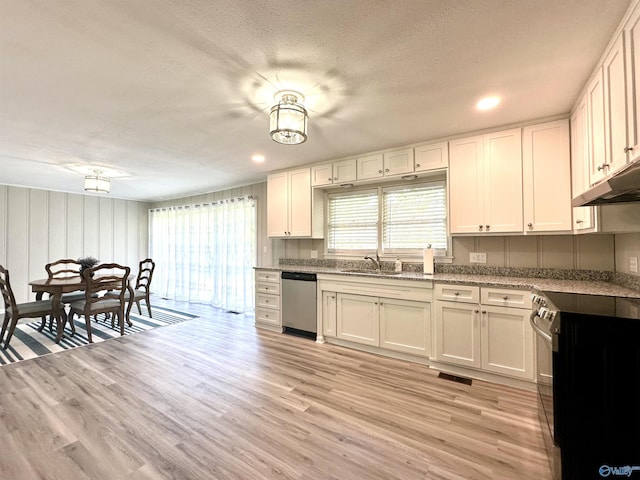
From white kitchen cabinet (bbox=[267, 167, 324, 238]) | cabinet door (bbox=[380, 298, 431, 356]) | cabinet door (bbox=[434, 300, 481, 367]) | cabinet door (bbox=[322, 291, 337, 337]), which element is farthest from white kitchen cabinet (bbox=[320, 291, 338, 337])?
cabinet door (bbox=[434, 300, 481, 367])

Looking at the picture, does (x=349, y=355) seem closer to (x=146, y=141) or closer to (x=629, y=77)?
(x=629, y=77)

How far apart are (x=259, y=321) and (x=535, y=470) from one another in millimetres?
3441

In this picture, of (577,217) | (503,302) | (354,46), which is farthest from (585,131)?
(354,46)

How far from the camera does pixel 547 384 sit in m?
1.56

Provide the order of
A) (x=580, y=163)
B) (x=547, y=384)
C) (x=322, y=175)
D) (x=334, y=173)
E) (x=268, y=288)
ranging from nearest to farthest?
(x=547, y=384)
(x=580, y=163)
(x=334, y=173)
(x=322, y=175)
(x=268, y=288)

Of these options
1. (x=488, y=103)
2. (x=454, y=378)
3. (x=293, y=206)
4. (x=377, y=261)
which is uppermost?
(x=488, y=103)

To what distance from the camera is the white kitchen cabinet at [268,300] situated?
4066mm

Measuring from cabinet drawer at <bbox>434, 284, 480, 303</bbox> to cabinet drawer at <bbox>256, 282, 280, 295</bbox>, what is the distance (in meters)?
2.19

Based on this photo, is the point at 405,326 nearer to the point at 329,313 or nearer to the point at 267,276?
the point at 329,313

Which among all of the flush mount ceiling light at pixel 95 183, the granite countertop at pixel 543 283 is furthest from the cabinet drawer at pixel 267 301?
the flush mount ceiling light at pixel 95 183

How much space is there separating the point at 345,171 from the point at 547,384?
291 cm

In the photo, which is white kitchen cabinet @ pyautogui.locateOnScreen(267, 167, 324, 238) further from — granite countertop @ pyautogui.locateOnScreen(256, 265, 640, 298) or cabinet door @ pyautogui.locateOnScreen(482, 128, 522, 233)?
cabinet door @ pyautogui.locateOnScreen(482, 128, 522, 233)

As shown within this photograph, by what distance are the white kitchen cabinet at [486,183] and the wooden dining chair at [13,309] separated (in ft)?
17.0

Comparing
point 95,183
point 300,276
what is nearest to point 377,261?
point 300,276
